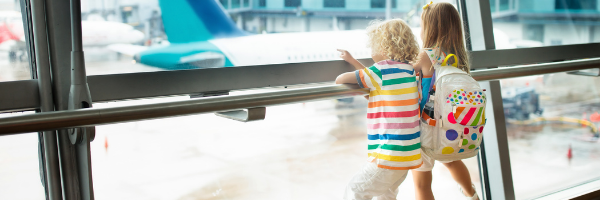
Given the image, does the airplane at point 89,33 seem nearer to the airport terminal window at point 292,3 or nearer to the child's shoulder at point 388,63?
the airport terminal window at point 292,3

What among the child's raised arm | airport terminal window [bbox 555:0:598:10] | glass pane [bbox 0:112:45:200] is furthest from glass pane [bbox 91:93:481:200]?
airport terminal window [bbox 555:0:598:10]

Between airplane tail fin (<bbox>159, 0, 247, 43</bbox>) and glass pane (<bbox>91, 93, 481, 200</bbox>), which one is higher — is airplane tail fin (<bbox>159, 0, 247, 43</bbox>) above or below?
above

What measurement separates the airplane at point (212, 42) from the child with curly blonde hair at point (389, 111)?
0.22 meters

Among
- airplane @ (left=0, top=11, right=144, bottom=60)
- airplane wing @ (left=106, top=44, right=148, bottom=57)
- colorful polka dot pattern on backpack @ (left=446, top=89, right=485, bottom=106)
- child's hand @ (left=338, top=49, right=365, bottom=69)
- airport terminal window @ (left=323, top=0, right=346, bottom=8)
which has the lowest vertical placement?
colorful polka dot pattern on backpack @ (left=446, top=89, right=485, bottom=106)

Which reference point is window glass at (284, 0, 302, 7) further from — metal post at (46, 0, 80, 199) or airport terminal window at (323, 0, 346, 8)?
metal post at (46, 0, 80, 199)

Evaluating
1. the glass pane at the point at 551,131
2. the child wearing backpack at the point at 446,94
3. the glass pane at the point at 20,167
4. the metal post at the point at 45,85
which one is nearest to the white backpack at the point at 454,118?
the child wearing backpack at the point at 446,94

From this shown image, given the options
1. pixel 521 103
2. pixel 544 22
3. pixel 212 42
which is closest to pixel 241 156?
pixel 212 42

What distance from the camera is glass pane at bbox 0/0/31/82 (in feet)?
4.09

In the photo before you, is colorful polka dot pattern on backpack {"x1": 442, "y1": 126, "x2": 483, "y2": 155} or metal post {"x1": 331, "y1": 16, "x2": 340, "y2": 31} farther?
metal post {"x1": 331, "y1": 16, "x2": 340, "y2": 31}

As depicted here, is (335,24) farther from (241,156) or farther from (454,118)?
(454,118)

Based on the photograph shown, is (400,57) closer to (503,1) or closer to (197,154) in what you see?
(197,154)

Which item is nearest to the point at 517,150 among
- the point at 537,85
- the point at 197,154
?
the point at 537,85

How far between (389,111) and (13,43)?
117 centimetres

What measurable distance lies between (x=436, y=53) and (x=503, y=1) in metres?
1.43
